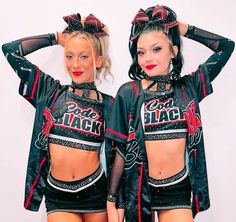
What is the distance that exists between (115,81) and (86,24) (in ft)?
1.37

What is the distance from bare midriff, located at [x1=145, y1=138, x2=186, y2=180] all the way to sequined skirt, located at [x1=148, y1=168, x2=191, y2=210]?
0.08 ft

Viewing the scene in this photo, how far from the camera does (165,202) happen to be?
1.73m

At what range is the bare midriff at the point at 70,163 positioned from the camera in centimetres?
180

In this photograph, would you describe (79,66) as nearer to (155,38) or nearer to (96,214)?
(155,38)

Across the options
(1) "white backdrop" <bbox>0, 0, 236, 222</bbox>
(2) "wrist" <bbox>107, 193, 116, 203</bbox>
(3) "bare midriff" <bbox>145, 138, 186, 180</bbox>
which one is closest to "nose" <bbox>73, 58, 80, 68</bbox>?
(1) "white backdrop" <bbox>0, 0, 236, 222</bbox>

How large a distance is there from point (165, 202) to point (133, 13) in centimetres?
110

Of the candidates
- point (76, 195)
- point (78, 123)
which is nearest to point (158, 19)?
point (78, 123)

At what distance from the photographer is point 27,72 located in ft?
6.31

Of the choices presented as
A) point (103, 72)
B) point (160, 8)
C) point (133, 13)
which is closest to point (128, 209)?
point (103, 72)

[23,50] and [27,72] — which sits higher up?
[23,50]

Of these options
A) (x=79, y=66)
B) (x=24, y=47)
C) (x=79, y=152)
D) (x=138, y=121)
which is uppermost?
(x=24, y=47)

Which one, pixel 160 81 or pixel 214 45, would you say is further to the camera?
pixel 214 45

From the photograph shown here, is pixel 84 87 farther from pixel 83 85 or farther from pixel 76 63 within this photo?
pixel 76 63

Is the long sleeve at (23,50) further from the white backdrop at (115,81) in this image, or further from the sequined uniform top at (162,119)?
the sequined uniform top at (162,119)
